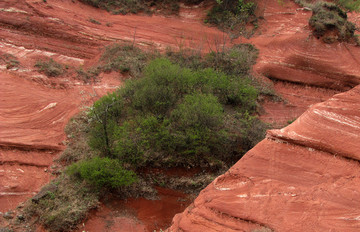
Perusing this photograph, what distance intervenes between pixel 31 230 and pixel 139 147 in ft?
9.99

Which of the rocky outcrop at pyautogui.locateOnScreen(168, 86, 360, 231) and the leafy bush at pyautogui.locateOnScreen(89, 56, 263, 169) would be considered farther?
the leafy bush at pyautogui.locateOnScreen(89, 56, 263, 169)

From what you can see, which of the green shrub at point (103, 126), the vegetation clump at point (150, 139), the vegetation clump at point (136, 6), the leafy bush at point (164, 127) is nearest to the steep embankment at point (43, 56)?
the vegetation clump at point (136, 6)

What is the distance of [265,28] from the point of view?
15.0m

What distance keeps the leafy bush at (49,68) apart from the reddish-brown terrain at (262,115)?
12.9 inches

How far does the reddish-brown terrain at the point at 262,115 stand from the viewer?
4695 mm

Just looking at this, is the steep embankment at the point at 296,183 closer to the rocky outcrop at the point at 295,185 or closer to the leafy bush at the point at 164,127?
the rocky outcrop at the point at 295,185

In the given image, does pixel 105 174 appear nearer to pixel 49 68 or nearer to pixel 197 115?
pixel 197 115

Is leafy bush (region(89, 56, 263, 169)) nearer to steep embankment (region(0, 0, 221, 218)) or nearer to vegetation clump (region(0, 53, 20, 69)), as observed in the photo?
steep embankment (region(0, 0, 221, 218))

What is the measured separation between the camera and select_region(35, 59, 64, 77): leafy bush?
1120cm

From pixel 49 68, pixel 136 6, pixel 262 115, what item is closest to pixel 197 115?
pixel 262 115

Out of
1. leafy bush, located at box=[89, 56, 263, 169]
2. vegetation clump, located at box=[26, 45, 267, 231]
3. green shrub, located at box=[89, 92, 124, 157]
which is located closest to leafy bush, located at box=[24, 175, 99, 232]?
vegetation clump, located at box=[26, 45, 267, 231]

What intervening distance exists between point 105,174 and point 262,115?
20.1 ft

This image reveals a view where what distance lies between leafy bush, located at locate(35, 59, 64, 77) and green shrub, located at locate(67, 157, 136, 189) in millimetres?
4956

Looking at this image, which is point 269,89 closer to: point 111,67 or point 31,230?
point 111,67
